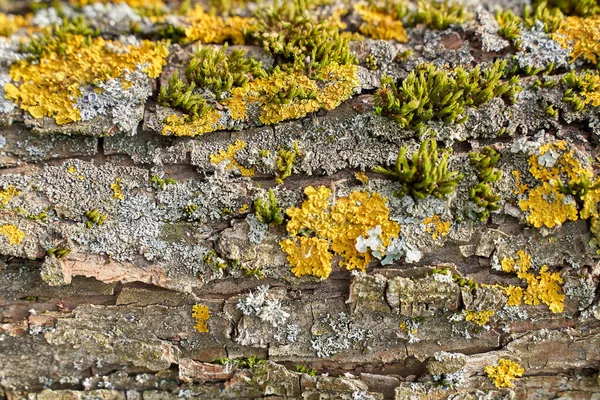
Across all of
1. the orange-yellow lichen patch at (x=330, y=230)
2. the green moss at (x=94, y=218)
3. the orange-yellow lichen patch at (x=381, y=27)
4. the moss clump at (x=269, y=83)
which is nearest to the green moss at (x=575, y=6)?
the orange-yellow lichen patch at (x=381, y=27)

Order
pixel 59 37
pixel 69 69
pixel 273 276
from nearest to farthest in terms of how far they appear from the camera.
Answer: pixel 273 276, pixel 69 69, pixel 59 37

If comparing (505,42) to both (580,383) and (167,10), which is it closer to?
(580,383)

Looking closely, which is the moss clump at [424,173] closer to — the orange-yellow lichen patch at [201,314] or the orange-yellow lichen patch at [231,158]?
the orange-yellow lichen patch at [231,158]

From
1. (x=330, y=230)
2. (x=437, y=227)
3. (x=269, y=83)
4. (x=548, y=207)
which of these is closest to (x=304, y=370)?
(x=330, y=230)

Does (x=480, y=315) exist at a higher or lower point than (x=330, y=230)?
lower

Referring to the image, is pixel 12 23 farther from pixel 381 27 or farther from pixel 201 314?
pixel 381 27

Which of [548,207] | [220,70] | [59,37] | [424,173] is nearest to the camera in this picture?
[424,173]
